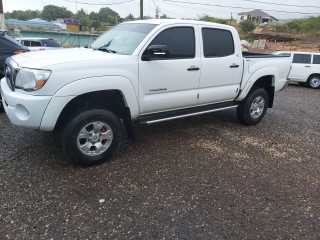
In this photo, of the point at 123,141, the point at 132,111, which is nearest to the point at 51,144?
the point at 123,141

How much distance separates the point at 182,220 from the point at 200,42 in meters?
2.83

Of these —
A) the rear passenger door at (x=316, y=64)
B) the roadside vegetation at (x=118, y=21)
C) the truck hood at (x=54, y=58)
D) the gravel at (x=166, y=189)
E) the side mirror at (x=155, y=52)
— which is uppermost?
the roadside vegetation at (x=118, y=21)

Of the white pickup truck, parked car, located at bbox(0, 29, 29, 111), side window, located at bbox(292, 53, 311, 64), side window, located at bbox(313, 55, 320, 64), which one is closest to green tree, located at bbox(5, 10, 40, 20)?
side window, located at bbox(292, 53, 311, 64)

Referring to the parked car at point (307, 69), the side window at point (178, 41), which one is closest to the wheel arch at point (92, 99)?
the side window at point (178, 41)

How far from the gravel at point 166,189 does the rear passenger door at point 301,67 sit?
9.07 metres

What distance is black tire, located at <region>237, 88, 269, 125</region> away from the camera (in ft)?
18.6

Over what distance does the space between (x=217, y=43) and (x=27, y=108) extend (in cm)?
316

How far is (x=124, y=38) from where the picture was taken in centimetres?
430

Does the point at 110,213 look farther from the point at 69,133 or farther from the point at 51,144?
the point at 51,144

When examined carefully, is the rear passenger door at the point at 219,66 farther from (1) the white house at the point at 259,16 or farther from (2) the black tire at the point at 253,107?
(1) the white house at the point at 259,16

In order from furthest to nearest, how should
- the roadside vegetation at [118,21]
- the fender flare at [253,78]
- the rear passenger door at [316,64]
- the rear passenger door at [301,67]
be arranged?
the roadside vegetation at [118,21]
the rear passenger door at [301,67]
the rear passenger door at [316,64]
the fender flare at [253,78]

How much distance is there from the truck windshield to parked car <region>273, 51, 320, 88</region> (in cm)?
1030

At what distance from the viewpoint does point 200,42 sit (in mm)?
4570

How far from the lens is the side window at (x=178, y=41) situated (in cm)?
420
